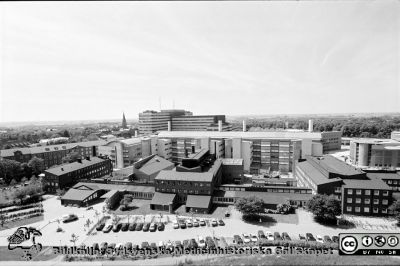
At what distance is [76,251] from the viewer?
82.3 feet

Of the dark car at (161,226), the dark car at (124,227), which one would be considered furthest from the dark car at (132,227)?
the dark car at (161,226)

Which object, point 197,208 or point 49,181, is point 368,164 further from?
point 49,181

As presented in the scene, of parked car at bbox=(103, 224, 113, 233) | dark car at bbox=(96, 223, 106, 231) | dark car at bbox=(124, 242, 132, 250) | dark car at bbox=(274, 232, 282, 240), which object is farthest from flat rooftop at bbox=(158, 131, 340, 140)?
dark car at bbox=(124, 242, 132, 250)

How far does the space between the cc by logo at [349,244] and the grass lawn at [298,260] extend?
0.96 meters

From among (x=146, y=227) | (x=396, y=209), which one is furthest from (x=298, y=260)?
(x=396, y=209)

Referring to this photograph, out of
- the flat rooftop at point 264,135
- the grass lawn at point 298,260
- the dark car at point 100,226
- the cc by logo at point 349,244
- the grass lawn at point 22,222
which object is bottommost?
the grass lawn at point 22,222

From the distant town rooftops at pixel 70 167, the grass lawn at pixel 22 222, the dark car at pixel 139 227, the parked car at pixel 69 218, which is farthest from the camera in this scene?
the distant town rooftops at pixel 70 167

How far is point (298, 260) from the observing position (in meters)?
20.3

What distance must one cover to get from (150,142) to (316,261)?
58.2 meters

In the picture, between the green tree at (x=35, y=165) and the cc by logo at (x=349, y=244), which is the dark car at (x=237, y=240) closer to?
the cc by logo at (x=349, y=244)

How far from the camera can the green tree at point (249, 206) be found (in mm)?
31250

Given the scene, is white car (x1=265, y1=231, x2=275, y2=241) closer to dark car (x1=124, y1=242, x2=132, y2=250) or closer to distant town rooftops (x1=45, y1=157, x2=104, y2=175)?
dark car (x1=124, y1=242, x2=132, y2=250)

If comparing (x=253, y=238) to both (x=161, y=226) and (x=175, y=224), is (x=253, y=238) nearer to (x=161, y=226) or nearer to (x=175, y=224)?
(x=175, y=224)

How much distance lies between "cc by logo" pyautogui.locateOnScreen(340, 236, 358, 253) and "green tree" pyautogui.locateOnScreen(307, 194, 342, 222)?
36.4 ft
